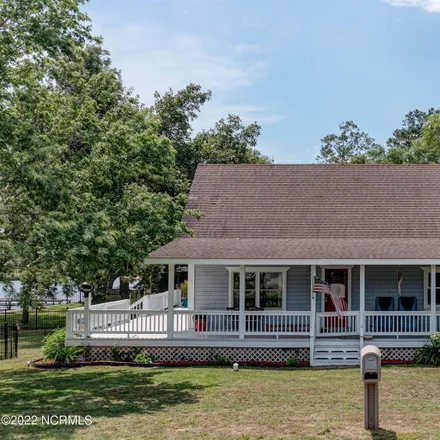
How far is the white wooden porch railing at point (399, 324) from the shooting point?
1730 centimetres

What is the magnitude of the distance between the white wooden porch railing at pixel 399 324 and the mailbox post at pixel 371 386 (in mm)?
7500

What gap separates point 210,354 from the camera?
1756cm

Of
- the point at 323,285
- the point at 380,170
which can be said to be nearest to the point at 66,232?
the point at 323,285

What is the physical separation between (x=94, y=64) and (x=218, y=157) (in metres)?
9.01

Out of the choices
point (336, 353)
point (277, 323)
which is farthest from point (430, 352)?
point (277, 323)

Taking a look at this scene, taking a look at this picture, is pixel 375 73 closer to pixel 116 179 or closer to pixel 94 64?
pixel 94 64

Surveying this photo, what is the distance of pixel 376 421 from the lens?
9.73m

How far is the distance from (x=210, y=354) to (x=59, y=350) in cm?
424

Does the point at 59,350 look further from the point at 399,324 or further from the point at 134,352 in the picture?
the point at 399,324

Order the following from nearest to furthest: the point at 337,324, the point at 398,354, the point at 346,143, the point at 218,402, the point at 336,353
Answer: the point at 218,402
the point at 336,353
the point at 398,354
the point at 337,324
the point at 346,143

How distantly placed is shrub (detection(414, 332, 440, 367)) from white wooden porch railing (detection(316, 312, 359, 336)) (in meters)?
1.78

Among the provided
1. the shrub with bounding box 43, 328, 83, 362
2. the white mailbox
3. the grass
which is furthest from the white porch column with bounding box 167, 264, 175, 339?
the white mailbox

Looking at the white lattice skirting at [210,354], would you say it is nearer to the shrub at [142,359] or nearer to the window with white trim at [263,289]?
the shrub at [142,359]

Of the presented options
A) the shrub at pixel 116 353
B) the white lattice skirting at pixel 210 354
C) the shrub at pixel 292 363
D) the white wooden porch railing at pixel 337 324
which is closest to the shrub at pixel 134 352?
the white lattice skirting at pixel 210 354
